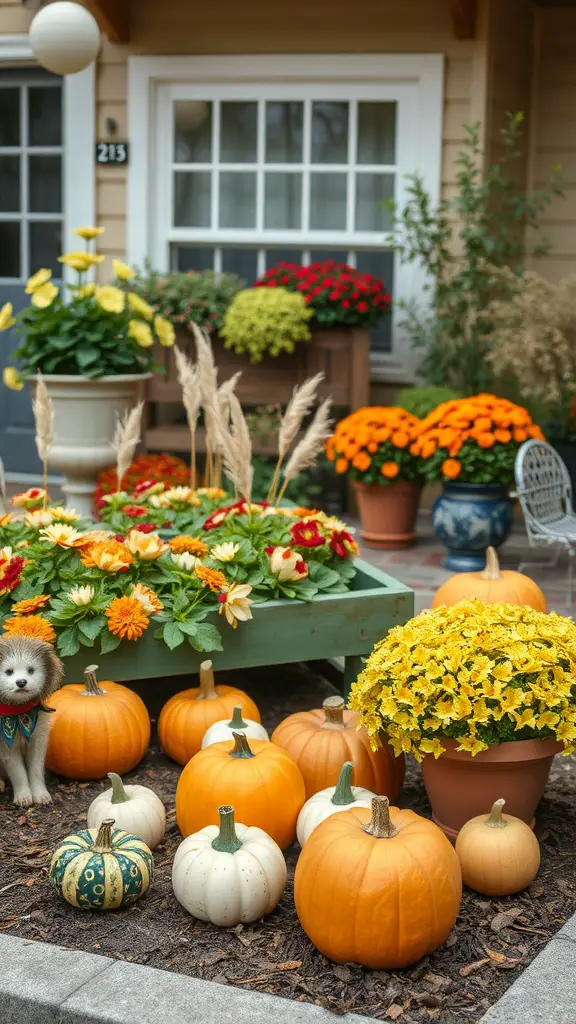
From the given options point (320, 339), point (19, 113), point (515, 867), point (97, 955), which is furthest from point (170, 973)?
point (19, 113)

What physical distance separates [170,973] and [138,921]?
0.30 metres

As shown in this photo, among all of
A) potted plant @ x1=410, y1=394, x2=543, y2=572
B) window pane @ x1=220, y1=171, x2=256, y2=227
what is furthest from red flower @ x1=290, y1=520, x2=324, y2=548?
window pane @ x1=220, y1=171, x2=256, y2=227

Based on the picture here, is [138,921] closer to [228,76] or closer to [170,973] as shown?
[170,973]

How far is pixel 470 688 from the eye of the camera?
8.55 feet

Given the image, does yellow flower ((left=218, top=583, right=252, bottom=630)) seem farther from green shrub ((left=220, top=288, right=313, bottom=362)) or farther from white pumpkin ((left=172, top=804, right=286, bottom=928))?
green shrub ((left=220, top=288, right=313, bottom=362))

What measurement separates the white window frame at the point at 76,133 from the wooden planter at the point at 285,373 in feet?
3.48

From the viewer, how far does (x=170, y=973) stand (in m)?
2.18

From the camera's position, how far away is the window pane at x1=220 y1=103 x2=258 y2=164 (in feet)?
23.3

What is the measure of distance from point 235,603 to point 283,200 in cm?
434

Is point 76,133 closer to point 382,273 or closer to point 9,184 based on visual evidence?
point 9,184

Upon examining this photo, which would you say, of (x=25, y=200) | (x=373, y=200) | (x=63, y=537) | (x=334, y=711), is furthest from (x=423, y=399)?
(x=334, y=711)

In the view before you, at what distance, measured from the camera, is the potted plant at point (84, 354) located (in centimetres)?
560

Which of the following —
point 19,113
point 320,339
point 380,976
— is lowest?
point 380,976

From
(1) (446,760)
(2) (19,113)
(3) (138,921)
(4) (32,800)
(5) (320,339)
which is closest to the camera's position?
(3) (138,921)
